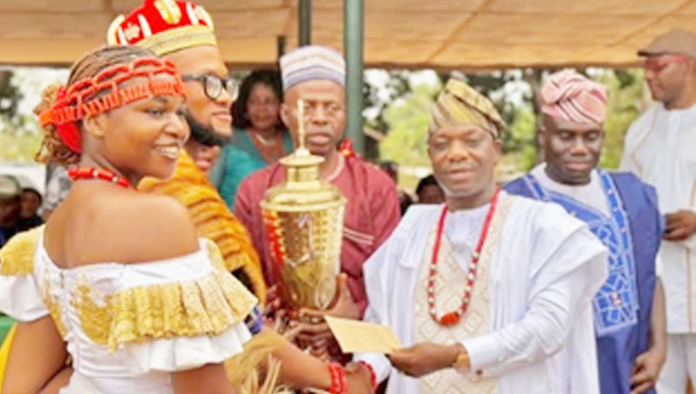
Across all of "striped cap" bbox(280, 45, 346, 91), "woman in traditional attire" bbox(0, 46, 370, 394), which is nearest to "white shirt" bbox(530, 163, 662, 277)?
"striped cap" bbox(280, 45, 346, 91)

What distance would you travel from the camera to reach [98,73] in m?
2.12

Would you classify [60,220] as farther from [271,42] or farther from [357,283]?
[271,42]

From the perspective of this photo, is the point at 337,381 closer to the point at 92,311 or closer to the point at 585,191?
the point at 92,311

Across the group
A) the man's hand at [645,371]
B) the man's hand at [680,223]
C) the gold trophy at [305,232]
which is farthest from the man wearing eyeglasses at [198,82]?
the man's hand at [680,223]

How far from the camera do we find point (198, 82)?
2.88 m

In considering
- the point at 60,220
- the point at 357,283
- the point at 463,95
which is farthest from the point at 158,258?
the point at 357,283

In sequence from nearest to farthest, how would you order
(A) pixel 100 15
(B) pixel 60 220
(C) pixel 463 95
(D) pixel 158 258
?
(D) pixel 158 258 < (B) pixel 60 220 < (C) pixel 463 95 < (A) pixel 100 15

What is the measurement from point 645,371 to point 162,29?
209 cm

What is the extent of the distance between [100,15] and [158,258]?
4.07m

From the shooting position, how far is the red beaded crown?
9.46 feet

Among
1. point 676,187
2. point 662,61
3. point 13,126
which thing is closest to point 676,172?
point 676,187

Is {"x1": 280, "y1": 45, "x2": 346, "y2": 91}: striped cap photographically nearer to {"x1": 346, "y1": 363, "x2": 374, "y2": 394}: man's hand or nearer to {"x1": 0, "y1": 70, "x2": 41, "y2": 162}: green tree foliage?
{"x1": 346, "y1": 363, "x2": 374, "y2": 394}: man's hand

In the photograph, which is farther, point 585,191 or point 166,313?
point 585,191

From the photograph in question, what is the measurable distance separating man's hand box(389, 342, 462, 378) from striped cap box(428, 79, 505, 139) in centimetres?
63
